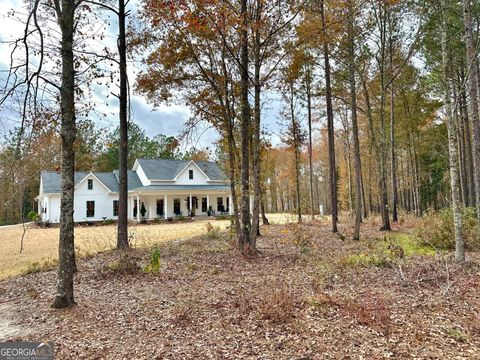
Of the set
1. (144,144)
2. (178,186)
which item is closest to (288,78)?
(178,186)

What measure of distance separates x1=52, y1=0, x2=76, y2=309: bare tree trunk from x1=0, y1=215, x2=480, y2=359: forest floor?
0.40 metres

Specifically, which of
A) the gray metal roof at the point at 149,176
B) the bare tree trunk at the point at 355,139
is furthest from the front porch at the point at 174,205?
the bare tree trunk at the point at 355,139

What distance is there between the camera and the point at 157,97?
1120 cm

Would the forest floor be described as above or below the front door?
below

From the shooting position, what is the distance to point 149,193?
27.8 meters

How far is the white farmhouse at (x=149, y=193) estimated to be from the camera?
27875 mm

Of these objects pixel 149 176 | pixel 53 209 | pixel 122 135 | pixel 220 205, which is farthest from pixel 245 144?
pixel 53 209

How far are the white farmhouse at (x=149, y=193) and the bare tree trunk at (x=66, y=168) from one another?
22855 millimetres

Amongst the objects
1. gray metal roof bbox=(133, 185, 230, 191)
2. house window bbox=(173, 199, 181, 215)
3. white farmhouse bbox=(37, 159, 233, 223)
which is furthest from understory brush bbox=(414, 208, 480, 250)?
house window bbox=(173, 199, 181, 215)

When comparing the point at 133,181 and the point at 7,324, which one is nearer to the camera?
the point at 7,324

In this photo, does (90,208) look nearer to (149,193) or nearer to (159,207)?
(149,193)

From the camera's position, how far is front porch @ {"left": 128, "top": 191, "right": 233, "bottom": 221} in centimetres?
2876

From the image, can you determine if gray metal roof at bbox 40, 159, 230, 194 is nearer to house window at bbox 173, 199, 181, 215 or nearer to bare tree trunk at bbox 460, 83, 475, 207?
house window at bbox 173, 199, 181, 215

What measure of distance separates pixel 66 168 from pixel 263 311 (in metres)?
3.62
